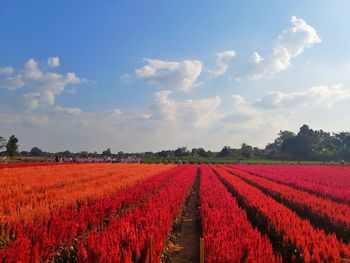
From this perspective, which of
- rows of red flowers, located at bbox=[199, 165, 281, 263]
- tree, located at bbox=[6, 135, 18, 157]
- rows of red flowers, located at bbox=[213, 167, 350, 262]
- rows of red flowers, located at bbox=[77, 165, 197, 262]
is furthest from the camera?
tree, located at bbox=[6, 135, 18, 157]

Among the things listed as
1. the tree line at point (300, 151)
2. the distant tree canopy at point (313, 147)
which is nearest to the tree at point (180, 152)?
the tree line at point (300, 151)

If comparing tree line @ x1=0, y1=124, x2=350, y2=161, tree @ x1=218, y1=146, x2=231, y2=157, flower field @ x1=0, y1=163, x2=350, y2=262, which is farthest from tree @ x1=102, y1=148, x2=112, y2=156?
flower field @ x1=0, y1=163, x2=350, y2=262

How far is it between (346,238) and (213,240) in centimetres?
401

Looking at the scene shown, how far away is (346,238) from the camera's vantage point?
8.65 meters

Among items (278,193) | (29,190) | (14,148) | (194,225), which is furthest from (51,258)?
(14,148)

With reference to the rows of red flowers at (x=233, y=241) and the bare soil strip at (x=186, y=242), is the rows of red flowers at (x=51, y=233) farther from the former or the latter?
the rows of red flowers at (x=233, y=241)

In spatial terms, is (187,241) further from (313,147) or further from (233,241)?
(313,147)

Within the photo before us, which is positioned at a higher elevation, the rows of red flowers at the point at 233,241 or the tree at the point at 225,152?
the tree at the point at 225,152

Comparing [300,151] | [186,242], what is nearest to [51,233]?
[186,242]

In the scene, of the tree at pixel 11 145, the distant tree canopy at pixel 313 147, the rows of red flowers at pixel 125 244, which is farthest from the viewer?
the distant tree canopy at pixel 313 147

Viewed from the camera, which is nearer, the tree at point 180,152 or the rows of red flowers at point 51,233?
the rows of red flowers at point 51,233

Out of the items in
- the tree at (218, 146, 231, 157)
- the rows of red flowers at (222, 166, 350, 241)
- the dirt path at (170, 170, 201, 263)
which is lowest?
Answer: the dirt path at (170, 170, 201, 263)

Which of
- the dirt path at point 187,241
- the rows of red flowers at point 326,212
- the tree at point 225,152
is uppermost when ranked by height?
the tree at point 225,152

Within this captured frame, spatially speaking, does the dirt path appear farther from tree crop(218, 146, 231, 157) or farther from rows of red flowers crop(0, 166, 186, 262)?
tree crop(218, 146, 231, 157)
